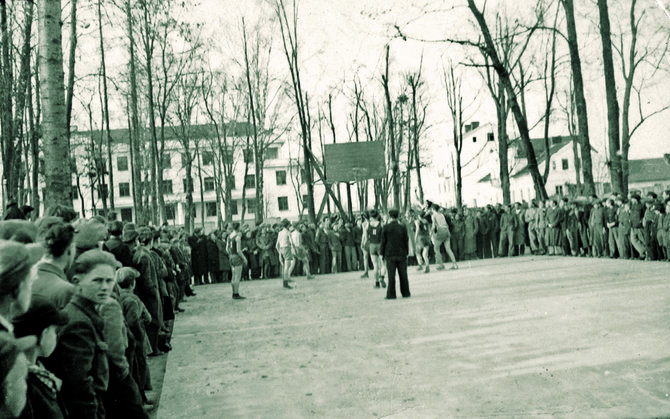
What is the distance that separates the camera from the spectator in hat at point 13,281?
9.68ft

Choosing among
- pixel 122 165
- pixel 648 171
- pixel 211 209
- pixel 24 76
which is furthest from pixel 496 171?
pixel 24 76

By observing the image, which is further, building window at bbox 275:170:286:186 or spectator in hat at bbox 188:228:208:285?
building window at bbox 275:170:286:186

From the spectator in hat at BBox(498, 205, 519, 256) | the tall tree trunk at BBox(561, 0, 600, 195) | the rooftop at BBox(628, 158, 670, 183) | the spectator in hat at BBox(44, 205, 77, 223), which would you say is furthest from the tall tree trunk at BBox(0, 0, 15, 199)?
the rooftop at BBox(628, 158, 670, 183)

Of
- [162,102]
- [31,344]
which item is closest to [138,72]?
[162,102]

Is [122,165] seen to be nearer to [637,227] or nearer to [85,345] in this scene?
[637,227]

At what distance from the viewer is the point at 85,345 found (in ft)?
13.9

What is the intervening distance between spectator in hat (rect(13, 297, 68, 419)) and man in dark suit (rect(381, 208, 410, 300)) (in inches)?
439

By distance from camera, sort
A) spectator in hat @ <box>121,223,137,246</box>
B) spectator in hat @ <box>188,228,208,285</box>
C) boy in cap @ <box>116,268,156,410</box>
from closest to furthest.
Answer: boy in cap @ <box>116,268,156,410</box> < spectator in hat @ <box>121,223,137,246</box> < spectator in hat @ <box>188,228,208,285</box>

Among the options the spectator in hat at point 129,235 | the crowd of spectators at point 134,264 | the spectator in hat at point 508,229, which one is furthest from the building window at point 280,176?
the spectator in hat at point 129,235

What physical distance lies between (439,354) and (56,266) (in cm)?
499

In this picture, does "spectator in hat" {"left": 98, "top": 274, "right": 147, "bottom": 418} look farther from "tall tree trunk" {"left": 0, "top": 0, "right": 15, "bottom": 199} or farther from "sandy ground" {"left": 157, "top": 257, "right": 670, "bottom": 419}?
"tall tree trunk" {"left": 0, "top": 0, "right": 15, "bottom": 199}

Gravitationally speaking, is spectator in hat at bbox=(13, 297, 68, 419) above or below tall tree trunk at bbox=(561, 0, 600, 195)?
below

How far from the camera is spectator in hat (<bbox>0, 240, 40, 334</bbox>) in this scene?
9.68 feet

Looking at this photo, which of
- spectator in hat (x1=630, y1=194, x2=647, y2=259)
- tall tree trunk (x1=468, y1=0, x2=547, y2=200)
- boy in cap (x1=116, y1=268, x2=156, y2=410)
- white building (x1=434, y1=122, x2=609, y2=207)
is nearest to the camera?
boy in cap (x1=116, y1=268, x2=156, y2=410)
